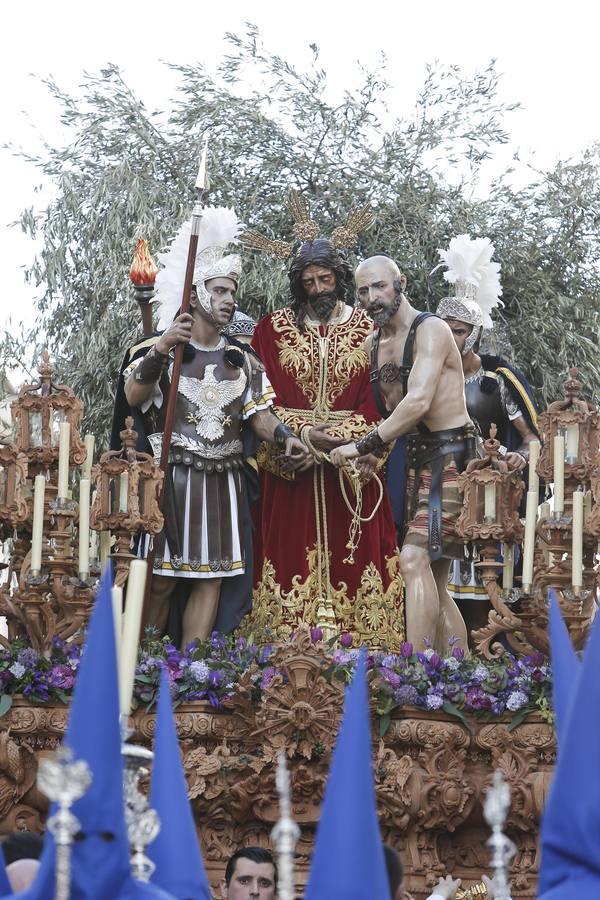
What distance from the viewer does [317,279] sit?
11281 millimetres

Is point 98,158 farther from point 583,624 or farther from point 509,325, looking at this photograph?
point 583,624

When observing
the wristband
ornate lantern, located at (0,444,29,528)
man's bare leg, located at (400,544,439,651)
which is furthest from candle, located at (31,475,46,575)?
man's bare leg, located at (400,544,439,651)

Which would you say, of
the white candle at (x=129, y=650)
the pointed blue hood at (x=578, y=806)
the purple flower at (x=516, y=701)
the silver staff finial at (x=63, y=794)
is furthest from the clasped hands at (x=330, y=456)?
the silver staff finial at (x=63, y=794)

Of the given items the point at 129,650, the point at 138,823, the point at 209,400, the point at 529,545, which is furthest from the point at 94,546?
the point at 138,823

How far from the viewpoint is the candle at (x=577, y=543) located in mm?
9273

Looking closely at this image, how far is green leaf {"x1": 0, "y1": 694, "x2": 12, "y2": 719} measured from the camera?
9.10 meters

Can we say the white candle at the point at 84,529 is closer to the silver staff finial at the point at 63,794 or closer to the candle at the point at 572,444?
the candle at the point at 572,444

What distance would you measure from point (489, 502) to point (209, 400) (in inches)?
72.9

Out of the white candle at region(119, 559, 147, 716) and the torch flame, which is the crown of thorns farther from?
the white candle at region(119, 559, 147, 716)

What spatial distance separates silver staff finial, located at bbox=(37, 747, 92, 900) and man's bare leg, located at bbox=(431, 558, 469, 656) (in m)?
6.45

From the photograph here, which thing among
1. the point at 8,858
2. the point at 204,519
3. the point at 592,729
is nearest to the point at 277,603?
the point at 204,519

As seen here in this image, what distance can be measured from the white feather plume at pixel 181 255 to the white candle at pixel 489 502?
7.67 feet

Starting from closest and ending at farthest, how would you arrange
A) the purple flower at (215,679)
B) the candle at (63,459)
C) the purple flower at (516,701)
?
1. the purple flower at (516,701)
2. the purple flower at (215,679)
3. the candle at (63,459)

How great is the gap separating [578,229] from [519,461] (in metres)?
9.30
